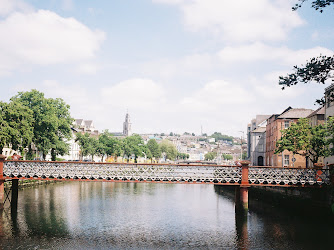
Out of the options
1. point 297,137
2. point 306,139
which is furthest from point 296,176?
point 297,137

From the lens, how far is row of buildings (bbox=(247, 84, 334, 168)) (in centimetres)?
6988

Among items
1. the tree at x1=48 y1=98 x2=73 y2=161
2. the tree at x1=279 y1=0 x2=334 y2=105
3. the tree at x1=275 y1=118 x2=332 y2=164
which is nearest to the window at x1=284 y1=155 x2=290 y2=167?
the tree at x1=275 y1=118 x2=332 y2=164

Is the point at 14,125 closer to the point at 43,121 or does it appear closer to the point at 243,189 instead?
the point at 43,121

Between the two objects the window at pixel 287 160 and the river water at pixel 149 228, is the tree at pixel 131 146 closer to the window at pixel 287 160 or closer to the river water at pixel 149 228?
the window at pixel 287 160

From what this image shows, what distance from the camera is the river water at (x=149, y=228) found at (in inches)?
1181

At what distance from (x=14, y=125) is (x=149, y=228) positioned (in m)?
35.7

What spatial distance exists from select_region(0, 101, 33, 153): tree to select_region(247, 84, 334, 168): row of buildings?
42.3 meters

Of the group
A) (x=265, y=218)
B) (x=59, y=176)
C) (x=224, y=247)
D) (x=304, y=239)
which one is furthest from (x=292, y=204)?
(x=59, y=176)

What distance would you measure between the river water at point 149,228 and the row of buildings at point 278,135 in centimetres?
2310

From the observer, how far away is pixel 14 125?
6259cm

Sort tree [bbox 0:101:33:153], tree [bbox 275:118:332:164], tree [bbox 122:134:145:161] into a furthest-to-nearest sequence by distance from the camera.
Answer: tree [bbox 122:134:145:161]
tree [bbox 0:101:33:153]
tree [bbox 275:118:332:164]

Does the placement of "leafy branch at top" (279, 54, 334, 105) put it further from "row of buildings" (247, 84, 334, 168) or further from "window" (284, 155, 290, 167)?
"window" (284, 155, 290, 167)

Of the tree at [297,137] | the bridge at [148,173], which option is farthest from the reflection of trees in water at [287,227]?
the tree at [297,137]

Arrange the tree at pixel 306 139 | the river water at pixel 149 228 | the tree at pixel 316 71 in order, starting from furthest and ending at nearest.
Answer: the tree at pixel 306 139 < the river water at pixel 149 228 < the tree at pixel 316 71
